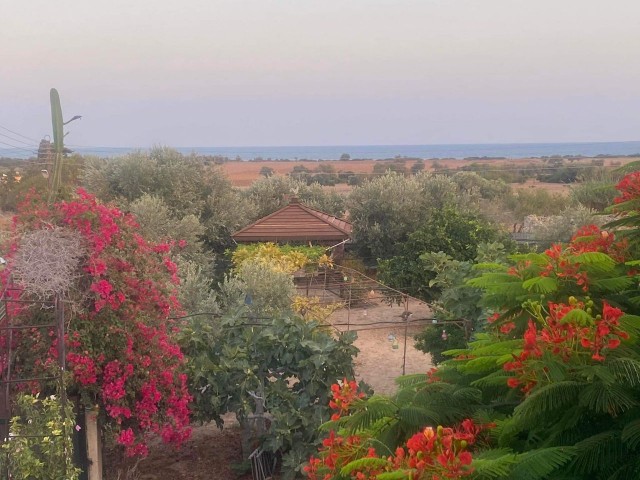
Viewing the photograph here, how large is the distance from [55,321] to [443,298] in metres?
5.88

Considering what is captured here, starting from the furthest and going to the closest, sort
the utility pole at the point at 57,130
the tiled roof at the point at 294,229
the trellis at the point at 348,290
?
the tiled roof at the point at 294,229
the trellis at the point at 348,290
the utility pole at the point at 57,130

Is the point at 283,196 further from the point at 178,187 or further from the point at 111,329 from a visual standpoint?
the point at 111,329

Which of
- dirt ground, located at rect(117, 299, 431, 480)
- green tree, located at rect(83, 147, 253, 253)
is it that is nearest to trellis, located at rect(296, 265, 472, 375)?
dirt ground, located at rect(117, 299, 431, 480)

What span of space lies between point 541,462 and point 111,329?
5.11 metres

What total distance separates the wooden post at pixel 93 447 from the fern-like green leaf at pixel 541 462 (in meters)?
5.57

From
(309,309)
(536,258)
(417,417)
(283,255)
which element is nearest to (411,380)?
(417,417)

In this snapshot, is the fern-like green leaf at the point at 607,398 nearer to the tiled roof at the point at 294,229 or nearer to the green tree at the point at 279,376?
the green tree at the point at 279,376

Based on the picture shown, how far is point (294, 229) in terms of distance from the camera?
66.7ft

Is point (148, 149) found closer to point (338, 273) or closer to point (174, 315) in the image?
point (338, 273)

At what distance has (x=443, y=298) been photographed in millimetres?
10305

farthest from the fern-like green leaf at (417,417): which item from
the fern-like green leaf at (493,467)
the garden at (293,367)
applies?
the fern-like green leaf at (493,467)

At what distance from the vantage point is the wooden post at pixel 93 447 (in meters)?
7.03

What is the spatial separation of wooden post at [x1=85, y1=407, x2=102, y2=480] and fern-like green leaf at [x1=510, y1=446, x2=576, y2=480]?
5567mm

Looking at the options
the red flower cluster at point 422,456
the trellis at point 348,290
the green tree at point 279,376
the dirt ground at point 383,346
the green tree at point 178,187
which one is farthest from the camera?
A: the green tree at point 178,187
